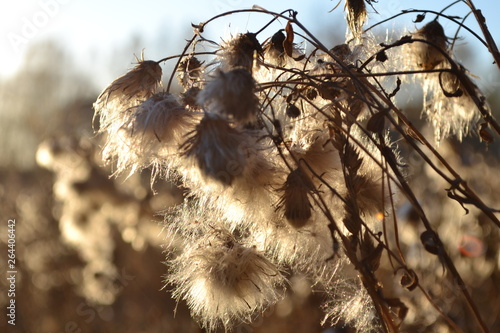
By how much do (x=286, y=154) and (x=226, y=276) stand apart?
0.78 feet

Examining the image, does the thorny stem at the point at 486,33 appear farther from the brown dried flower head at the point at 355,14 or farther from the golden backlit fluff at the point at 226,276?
the golden backlit fluff at the point at 226,276

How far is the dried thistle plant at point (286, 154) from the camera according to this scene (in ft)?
2.44

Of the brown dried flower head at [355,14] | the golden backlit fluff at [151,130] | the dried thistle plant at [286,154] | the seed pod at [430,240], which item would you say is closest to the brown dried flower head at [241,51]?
the dried thistle plant at [286,154]

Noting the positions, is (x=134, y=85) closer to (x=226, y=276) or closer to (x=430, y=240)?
(x=226, y=276)

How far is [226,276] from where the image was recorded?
934 mm

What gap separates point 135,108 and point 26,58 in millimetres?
6295

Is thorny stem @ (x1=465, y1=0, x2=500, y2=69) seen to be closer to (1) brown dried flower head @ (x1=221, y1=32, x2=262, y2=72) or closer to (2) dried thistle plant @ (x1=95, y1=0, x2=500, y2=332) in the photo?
(2) dried thistle plant @ (x1=95, y1=0, x2=500, y2=332)

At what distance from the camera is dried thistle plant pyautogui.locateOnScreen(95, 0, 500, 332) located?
2.44ft

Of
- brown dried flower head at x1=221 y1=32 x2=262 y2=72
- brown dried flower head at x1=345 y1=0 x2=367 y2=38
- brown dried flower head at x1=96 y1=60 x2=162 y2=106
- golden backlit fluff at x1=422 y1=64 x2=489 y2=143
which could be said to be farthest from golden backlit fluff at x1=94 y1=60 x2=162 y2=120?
golden backlit fluff at x1=422 y1=64 x2=489 y2=143

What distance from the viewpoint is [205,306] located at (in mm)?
953

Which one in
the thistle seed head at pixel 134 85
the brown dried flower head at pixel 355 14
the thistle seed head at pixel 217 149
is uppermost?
the brown dried flower head at pixel 355 14

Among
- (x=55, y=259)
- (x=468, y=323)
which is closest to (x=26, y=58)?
(x=55, y=259)

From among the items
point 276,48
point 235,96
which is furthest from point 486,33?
point 235,96

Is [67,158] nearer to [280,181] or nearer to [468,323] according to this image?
[468,323]
